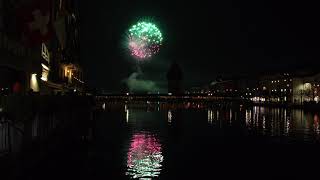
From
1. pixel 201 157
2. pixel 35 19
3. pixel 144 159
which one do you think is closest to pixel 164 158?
pixel 144 159

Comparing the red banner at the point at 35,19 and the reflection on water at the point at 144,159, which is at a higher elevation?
the red banner at the point at 35,19

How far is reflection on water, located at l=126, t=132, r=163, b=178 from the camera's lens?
22.1m

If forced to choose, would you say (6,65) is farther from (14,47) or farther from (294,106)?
(294,106)

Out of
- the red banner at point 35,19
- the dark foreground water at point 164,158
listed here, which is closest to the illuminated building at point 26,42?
the red banner at point 35,19

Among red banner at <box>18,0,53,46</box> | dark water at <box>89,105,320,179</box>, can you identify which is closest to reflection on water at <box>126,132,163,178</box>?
dark water at <box>89,105,320,179</box>

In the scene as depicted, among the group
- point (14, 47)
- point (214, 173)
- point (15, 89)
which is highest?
point (14, 47)

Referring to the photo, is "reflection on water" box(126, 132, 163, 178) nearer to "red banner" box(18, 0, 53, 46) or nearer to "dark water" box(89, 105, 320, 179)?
"dark water" box(89, 105, 320, 179)

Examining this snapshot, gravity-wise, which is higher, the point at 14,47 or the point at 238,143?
the point at 14,47

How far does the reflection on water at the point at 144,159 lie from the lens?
22125 mm

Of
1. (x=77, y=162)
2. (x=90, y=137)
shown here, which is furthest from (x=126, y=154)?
(x=90, y=137)

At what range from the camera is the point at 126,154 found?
94.4 ft

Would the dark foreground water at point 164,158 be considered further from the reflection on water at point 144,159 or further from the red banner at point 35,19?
the red banner at point 35,19

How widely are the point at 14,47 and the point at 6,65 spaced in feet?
7.64

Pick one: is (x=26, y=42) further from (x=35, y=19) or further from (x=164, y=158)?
(x=164, y=158)
